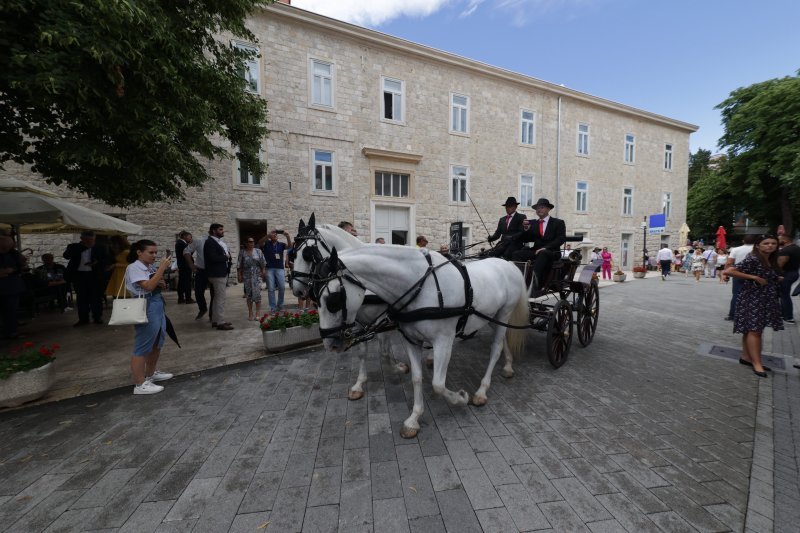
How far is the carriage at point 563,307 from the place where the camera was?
14.3 feet

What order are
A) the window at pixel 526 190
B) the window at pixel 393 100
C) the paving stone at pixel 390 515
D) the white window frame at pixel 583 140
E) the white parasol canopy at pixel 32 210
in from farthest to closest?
the white window frame at pixel 583 140 → the window at pixel 526 190 → the window at pixel 393 100 → the white parasol canopy at pixel 32 210 → the paving stone at pixel 390 515

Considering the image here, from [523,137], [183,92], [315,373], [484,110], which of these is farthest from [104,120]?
[523,137]

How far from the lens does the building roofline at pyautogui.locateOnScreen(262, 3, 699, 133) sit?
12594mm

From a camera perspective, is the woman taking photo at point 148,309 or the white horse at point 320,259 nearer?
the white horse at point 320,259

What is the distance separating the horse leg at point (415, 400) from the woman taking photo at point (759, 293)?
4279 mm

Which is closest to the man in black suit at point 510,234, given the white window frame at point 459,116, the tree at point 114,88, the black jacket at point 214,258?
the black jacket at point 214,258

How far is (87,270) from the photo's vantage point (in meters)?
6.80

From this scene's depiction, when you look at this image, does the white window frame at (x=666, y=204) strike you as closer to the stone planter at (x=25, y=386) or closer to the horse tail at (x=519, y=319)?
the horse tail at (x=519, y=319)

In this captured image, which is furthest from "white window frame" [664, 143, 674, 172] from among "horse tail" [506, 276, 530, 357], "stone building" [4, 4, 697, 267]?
"horse tail" [506, 276, 530, 357]

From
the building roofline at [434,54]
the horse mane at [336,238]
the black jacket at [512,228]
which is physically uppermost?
the building roofline at [434,54]

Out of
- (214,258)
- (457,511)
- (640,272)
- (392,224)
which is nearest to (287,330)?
(214,258)

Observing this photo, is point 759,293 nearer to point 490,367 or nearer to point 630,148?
point 490,367

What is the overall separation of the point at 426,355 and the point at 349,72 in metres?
13.4

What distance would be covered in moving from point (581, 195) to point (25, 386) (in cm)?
2314
